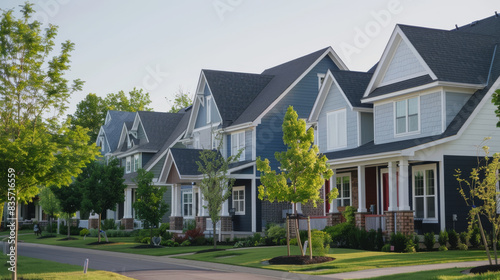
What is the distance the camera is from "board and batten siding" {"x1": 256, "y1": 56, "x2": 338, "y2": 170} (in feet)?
128

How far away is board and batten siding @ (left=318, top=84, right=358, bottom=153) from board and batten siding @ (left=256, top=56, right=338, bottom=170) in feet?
16.2

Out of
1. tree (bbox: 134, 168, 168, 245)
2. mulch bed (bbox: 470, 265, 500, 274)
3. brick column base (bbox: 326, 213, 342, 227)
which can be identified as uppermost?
tree (bbox: 134, 168, 168, 245)

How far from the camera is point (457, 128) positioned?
2648 cm

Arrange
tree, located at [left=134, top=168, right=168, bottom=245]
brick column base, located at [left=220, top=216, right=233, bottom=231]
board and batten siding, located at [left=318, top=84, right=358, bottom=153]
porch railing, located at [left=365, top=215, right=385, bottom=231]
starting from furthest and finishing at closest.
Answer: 1. brick column base, located at [left=220, top=216, right=233, bottom=231]
2. tree, located at [left=134, top=168, right=168, bottom=245]
3. board and batten siding, located at [left=318, top=84, right=358, bottom=153]
4. porch railing, located at [left=365, top=215, right=385, bottom=231]

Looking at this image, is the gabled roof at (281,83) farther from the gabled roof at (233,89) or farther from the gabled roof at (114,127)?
the gabled roof at (114,127)

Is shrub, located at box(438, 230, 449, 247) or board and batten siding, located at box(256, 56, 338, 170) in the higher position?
board and batten siding, located at box(256, 56, 338, 170)

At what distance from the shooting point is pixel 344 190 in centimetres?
3375

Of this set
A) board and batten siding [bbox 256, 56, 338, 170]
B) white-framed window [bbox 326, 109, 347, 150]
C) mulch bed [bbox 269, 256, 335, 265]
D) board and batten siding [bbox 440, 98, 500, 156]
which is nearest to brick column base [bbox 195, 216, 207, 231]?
board and batten siding [bbox 256, 56, 338, 170]

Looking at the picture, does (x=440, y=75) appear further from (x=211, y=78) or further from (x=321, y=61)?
(x=211, y=78)

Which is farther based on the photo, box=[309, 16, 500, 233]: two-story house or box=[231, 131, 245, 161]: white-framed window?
box=[231, 131, 245, 161]: white-framed window

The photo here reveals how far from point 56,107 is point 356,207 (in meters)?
17.0

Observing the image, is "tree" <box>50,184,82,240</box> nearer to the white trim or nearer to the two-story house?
the white trim

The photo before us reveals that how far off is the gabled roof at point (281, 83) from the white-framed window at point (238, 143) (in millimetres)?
781

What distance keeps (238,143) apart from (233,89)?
4287mm
